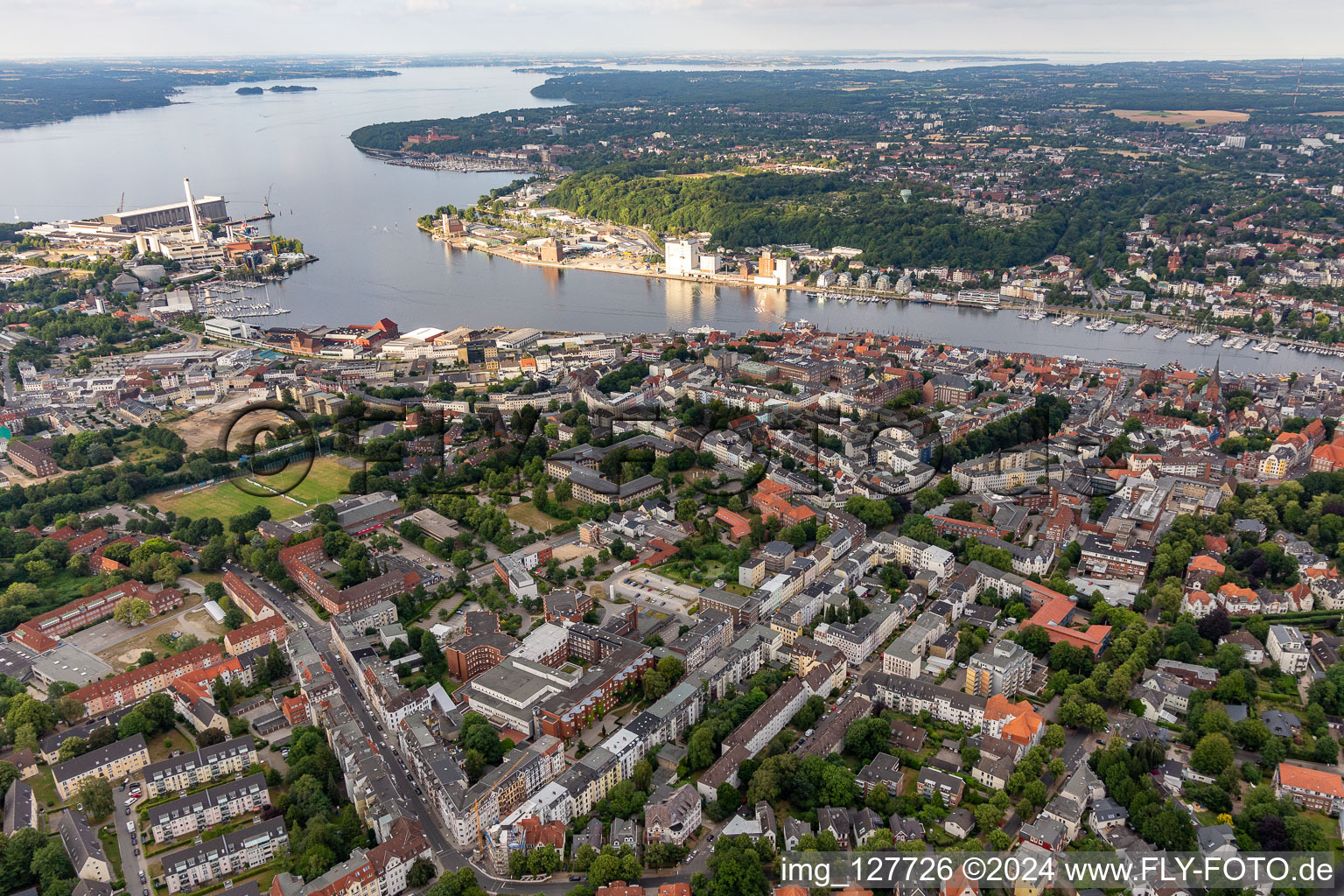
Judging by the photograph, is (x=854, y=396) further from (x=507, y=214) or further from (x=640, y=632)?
(x=507, y=214)

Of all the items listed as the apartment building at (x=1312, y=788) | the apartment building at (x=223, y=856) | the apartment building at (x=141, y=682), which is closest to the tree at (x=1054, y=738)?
the apartment building at (x=1312, y=788)

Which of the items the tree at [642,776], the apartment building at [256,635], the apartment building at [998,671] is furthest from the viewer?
the apartment building at [256,635]

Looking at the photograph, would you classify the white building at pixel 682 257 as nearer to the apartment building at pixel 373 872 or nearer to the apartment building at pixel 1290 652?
the apartment building at pixel 1290 652

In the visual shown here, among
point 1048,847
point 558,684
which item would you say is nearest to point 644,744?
point 558,684

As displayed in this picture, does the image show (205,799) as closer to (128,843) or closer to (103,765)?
(128,843)

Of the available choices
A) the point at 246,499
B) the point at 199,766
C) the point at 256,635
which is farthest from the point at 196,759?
the point at 246,499

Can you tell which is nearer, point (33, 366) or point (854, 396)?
point (854, 396)
